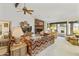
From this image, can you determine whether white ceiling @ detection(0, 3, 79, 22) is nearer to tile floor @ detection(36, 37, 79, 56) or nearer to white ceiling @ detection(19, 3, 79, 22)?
white ceiling @ detection(19, 3, 79, 22)

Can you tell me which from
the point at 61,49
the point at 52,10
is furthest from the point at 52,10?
the point at 61,49

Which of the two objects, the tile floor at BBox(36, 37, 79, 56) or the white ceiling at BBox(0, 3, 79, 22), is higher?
the white ceiling at BBox(0, 3, 79, 22)

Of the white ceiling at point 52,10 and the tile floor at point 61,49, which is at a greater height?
the white ceiling at point 52,10

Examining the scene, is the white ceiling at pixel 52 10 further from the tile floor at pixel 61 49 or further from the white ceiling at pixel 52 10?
the tile floor at pixel 61 49

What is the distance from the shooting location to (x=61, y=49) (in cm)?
167

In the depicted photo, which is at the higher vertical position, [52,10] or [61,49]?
[52,10]

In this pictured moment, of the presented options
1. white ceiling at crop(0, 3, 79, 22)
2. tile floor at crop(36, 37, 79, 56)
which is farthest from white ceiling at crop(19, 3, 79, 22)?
tile floor at crop(36, 37, 79, 56)

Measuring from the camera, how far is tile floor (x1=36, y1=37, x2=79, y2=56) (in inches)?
65.5

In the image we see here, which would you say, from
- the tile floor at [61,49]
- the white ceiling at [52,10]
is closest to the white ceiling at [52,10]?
the white ceiling at [52,10]

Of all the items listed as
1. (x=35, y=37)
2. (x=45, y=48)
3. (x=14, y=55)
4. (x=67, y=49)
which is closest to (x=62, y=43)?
(x=67, y=49)

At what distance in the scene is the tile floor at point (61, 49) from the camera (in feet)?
5.46

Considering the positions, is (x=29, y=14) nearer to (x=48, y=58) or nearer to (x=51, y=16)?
(x=51, y=16)

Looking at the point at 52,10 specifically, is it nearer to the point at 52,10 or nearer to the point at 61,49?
the point at 52,10

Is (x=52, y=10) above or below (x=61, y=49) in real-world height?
above
